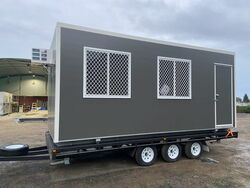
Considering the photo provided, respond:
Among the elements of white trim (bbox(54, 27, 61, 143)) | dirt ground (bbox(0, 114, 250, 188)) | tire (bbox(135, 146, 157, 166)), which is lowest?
dirt ground (bbox(0, 114, 250, 188))

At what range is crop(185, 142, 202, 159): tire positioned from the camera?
6.23 meters

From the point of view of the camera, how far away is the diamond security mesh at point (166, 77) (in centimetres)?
589

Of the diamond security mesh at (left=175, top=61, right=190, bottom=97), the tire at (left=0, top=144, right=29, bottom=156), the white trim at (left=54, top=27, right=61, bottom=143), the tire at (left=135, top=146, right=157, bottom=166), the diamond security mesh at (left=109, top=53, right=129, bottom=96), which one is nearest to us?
the white trim at (left=54, top=27, right=61, bottom=143)

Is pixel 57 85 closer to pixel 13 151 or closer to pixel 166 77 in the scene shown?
pixel 13 151

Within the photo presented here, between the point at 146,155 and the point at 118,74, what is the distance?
2218 millimetres

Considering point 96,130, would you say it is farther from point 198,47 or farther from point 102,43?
point 198,47

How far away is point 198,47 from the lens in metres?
6.40

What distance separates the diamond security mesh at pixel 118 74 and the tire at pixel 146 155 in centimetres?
152

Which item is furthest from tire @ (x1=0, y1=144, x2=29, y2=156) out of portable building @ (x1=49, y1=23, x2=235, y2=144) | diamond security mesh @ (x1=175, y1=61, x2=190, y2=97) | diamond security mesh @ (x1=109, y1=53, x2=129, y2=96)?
diamond security mesh @ (x1=175, y1=61, x2=190, y2=97)

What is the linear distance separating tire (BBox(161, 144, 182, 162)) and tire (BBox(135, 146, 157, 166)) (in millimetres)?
287

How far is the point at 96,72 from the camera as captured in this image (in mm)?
5016

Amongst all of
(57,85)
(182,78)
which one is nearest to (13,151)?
(57,85)

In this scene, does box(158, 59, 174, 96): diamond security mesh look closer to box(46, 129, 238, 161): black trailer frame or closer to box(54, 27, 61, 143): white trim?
box(46, 129, 238, 161): black trailer frame

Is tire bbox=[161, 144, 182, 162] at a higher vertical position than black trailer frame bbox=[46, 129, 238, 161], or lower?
lower
